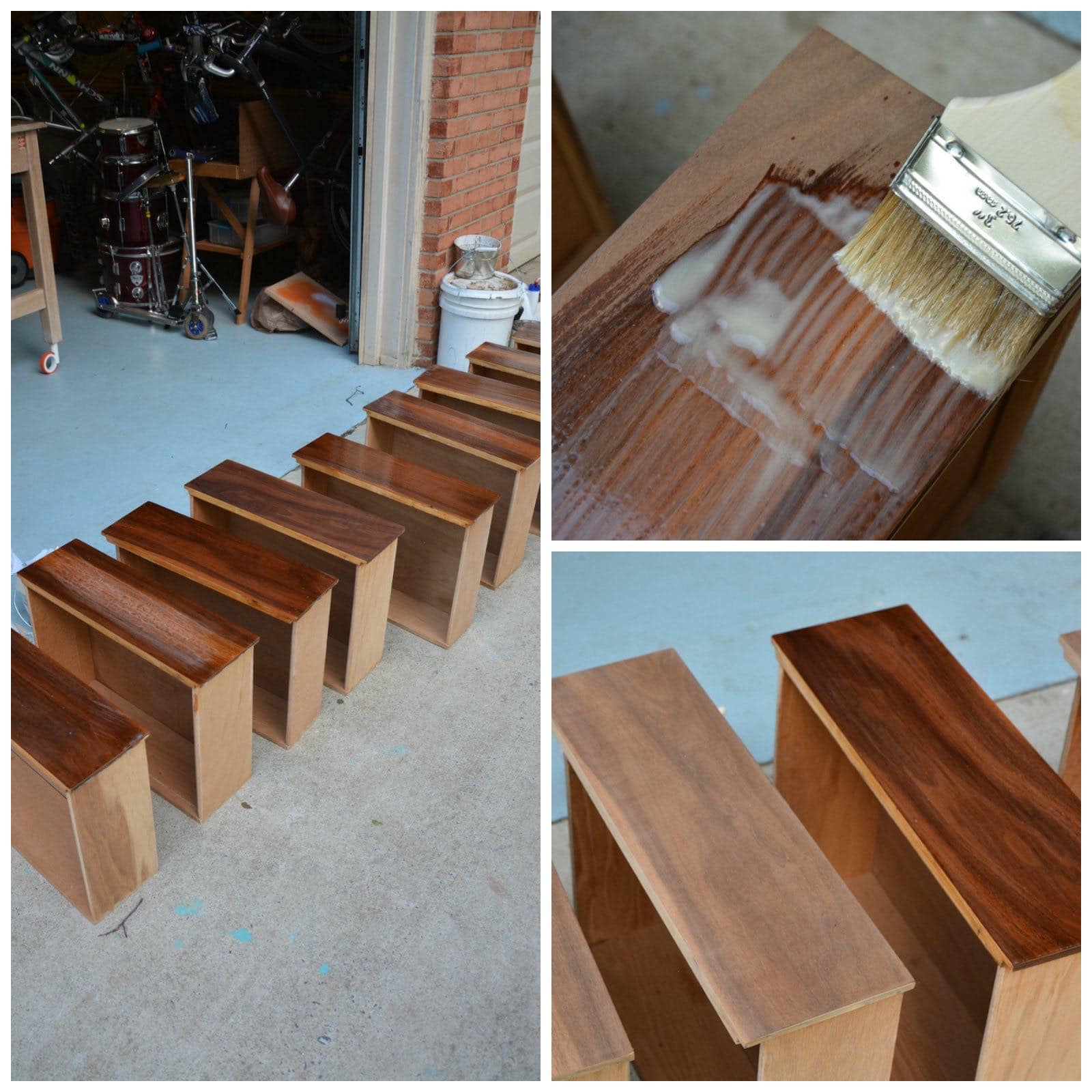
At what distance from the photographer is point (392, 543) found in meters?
1.99

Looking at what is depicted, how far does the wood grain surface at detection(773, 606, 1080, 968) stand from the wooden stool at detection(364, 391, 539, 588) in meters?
0.99

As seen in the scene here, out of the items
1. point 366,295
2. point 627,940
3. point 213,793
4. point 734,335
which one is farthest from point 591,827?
point 366,295

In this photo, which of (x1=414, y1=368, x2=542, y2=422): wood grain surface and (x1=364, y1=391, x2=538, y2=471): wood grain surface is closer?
(x1=364, y1=391, x2=538, y2=471): wood grain surface

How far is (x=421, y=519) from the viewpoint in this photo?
228cm

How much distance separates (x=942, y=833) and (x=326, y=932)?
1001mm

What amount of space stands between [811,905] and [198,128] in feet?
16.1

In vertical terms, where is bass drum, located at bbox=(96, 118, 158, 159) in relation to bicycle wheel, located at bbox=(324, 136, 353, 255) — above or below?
above

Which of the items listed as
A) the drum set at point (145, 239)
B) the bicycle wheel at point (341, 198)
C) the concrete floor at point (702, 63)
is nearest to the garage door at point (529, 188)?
the bicycle wheel at point (341, 198)

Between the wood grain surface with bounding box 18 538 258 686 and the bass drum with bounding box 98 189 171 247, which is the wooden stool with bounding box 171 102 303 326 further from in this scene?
the wood grain surface with bounding box 18 538 258 686

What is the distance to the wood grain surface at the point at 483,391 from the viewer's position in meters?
2.59

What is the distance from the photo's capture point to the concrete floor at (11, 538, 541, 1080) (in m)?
Answer: 1.44

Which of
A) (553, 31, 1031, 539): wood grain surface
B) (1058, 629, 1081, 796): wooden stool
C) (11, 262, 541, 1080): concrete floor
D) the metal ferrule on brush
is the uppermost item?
the metal ferrule on brush

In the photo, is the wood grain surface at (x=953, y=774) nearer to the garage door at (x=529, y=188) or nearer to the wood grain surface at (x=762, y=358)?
the wood grain surface at (x=762, y=358)

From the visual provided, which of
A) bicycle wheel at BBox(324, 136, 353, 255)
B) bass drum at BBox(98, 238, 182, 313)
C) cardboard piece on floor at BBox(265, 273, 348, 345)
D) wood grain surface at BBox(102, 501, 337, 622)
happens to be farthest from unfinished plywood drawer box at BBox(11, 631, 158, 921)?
bicycle wheel at BBox(324, 136, 353, 255)
